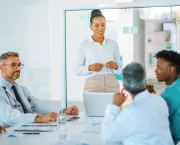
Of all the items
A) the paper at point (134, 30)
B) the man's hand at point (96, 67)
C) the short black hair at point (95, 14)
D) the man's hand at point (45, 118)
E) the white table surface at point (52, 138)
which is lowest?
the white table surface at point (52, 138)

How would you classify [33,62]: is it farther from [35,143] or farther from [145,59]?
[35,143]

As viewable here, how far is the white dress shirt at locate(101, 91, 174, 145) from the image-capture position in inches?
69.9

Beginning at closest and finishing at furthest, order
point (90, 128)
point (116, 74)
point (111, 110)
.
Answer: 1. point (111, 110)
2. point (90, 128)
3. point (116, 74)

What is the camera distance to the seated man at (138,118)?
5.84 ft

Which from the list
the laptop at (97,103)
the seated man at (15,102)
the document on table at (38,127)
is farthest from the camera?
the laptop at (97,103)

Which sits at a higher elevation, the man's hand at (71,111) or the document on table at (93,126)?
the man's hand at (71,111)

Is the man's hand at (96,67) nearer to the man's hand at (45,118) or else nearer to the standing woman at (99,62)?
the standing woman at (99,62)

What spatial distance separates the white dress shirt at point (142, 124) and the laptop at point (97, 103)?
1.21m

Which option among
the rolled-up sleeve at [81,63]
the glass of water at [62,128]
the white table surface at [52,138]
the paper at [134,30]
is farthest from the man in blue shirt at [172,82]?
the paper at [134,30]

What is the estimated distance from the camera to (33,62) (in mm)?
5422

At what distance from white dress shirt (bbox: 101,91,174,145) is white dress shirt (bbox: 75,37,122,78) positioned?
5.10 feet

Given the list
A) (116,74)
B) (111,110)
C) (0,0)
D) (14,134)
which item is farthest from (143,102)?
(0,0)

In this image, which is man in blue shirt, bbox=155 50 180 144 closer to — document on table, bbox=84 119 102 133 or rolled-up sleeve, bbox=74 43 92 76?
document on table, bbox=84 119 102 133

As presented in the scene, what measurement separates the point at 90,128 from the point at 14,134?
1.83 ft
